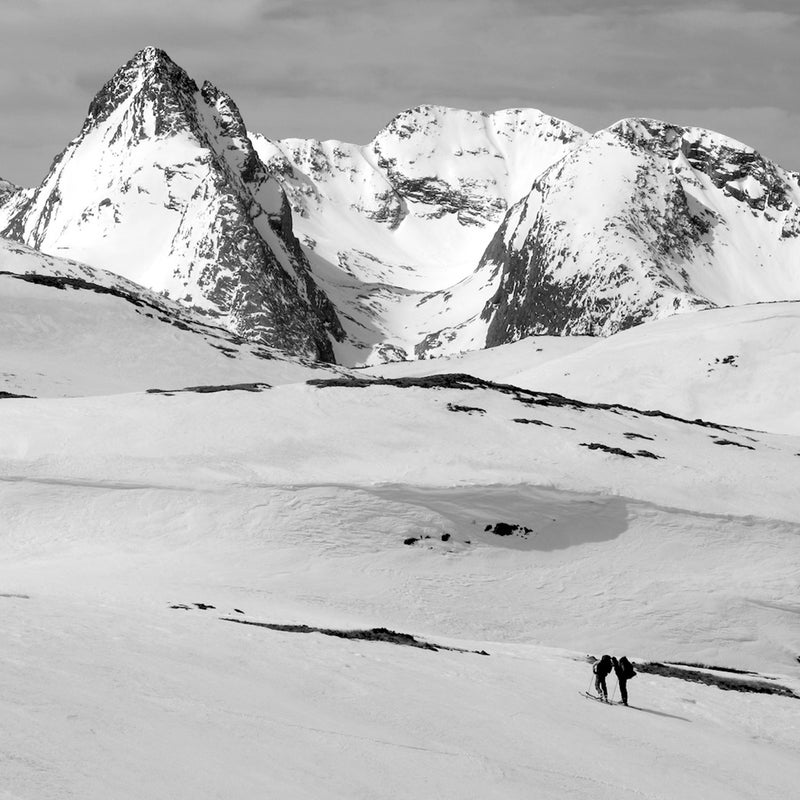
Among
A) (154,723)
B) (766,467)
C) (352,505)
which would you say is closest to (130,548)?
(352,505)

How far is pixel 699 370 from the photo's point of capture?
97.8 m

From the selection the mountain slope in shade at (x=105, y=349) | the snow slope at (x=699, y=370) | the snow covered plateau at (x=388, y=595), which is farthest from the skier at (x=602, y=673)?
the snow slope at (x=699, y=370)

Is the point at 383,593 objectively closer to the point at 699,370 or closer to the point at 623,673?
the point at 623,673

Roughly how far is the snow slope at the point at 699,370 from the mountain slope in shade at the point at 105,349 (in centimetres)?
2216

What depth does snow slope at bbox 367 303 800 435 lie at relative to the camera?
297ft

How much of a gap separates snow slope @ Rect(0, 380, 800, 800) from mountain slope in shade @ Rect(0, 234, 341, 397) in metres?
30.4

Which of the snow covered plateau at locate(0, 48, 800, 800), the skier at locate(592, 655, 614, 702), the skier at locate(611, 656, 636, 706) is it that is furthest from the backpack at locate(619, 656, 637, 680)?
the snow covered plateau at locate(0, 48, 800, 800)

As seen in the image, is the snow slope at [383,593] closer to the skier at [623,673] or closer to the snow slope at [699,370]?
the skier at [623,673]

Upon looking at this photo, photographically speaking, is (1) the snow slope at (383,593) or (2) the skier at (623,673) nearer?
(1) the snow slope at (383,593)

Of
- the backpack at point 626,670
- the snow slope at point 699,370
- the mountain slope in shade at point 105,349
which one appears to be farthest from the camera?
the snow slope at point 699,370

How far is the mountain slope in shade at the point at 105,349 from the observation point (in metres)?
81.9

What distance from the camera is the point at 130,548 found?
36844mm

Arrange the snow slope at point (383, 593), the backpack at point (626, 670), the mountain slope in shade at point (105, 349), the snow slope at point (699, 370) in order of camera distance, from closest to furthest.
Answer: the snow slope at point (383, 593) < the backpack at point (626, 670) < the mountain slope in shade at point (105, 349) < the snow slope at point (699, 370)

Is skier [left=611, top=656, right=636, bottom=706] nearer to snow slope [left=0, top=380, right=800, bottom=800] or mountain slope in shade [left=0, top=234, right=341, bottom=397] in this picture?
snow slope [left=0, top=380, right=800, bottom=800]
